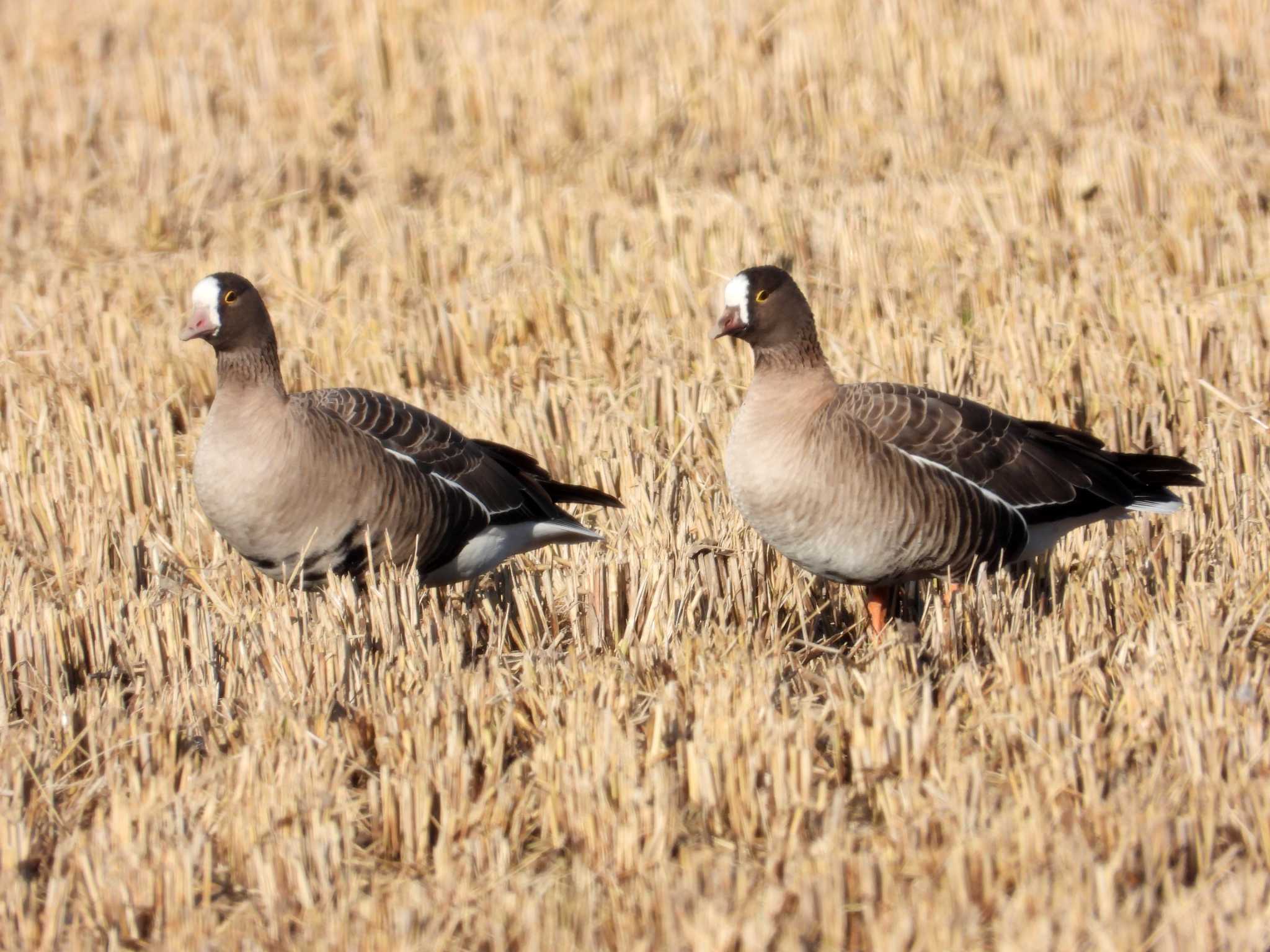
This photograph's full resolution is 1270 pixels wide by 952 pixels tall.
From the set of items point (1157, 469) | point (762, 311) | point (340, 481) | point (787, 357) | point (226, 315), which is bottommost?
point (1157, 469)

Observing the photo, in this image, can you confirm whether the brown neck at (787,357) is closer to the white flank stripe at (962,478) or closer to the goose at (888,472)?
the goose at (888,472)

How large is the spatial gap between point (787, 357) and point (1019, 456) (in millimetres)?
952

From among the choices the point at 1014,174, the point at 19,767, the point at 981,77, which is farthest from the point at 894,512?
the point at 981,77

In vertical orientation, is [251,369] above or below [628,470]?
above

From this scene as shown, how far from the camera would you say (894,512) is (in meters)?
5.30

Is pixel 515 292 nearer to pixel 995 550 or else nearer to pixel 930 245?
pixel 930 245

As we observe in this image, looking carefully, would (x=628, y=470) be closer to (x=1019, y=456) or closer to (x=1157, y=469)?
(x=1019, y=456)

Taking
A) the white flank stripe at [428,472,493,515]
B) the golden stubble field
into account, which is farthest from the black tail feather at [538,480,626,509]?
the white flank stripe at [428,472,493,515]

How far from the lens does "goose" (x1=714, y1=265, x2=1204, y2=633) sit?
5.25m

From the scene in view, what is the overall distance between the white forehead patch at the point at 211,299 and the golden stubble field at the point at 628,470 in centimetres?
97

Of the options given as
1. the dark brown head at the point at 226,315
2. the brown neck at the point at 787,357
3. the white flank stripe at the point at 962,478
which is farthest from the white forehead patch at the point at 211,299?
the white flank stripe at the point at 962,478

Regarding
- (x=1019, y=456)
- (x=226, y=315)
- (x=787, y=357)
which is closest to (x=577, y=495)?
(x=787, y=357)

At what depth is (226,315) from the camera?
582 centimetres

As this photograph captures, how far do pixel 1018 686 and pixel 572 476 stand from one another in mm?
3082
